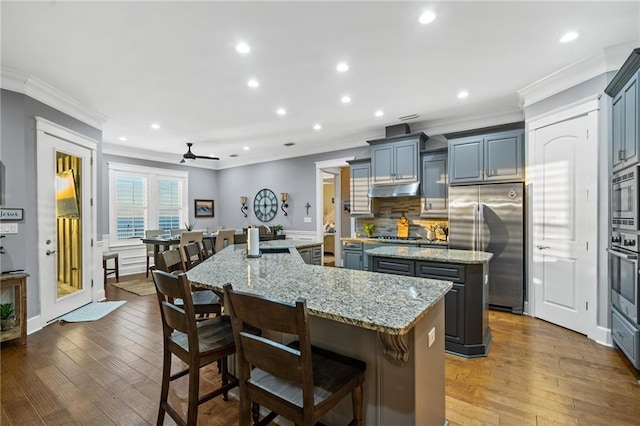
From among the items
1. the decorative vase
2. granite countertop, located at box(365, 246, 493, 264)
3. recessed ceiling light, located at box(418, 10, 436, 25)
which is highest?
recessed ceiling light, located at box(418, 10, 436, 25)

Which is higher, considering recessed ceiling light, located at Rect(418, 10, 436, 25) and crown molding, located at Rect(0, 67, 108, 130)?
recessed ceiling light, located at Rect(418, 10, 436, 25)

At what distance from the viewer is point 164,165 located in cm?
737

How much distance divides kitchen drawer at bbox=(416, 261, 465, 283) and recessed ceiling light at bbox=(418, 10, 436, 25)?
208cm

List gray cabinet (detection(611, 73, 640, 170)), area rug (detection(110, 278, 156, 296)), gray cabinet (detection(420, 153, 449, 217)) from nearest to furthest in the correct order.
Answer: gray cabinet (detection(611, 73, 640, 170))
gray cabinet (detection(420, 153, 449, 217))
area rug (detection(110, 278, 156, 296))

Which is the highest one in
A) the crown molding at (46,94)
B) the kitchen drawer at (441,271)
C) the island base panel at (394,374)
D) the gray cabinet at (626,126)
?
the crown molding at (46,94)

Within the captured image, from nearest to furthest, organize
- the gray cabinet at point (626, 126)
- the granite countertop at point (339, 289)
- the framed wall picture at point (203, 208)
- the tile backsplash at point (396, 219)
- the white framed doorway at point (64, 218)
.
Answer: the granite countertop at point (339, 289) → the gray cabinet at point (626, 126) → the white framed doorway at point (64, 218) → the tile backsplash at point (396, 219) → the framed wall picture at point (203, 208)

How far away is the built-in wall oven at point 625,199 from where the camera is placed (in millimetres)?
2318

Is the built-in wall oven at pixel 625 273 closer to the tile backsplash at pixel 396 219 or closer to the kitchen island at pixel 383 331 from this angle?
the kitchen island at pixel 383 331

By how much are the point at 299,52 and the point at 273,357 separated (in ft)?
8.83

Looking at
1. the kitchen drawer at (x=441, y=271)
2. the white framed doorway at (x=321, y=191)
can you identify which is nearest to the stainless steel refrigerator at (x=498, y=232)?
the kitchen drawer at (x=441, y=271)

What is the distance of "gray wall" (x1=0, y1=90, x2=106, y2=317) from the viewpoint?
3139 mm

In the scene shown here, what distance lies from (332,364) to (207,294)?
4.78ft

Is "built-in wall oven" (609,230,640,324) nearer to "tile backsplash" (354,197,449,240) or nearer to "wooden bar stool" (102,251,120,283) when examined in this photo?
"tile backsplash" (354,197,449,240)

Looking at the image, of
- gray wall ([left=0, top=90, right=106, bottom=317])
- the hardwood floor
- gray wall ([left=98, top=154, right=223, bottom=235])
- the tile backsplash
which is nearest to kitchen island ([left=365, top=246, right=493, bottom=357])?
the hardwood floor
